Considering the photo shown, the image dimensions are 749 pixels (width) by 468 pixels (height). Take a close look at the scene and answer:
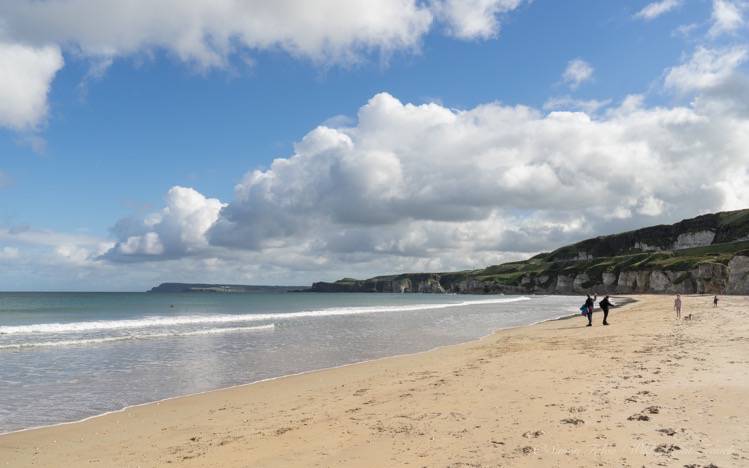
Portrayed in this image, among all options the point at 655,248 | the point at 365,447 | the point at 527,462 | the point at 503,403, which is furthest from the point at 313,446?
the point at 655,248

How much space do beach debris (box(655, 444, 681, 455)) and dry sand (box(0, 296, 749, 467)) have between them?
40 mm

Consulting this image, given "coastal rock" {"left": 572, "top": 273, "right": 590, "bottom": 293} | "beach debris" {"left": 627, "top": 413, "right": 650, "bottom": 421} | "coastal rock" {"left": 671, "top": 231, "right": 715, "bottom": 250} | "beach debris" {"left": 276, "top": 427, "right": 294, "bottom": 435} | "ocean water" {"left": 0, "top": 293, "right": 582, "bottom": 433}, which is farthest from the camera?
"coastal rock" {"left": 671, "top": 231, "right": 715, "bottom": 250}

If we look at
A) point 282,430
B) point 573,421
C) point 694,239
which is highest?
point 694,239

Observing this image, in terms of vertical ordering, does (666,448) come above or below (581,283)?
above

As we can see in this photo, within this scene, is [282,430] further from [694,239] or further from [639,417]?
[694,239]

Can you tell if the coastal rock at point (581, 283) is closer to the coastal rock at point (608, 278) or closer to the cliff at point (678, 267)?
the cliff at point (678, 267)

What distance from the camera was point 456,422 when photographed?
1000 centimetres

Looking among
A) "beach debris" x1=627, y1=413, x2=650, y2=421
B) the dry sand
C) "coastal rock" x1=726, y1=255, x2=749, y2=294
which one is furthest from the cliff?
"beach debris" x1=627, y1=413, x2=650, y2=421

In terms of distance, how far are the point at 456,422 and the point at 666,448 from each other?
3.76 meters

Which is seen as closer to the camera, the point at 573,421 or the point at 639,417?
the point at 639,417

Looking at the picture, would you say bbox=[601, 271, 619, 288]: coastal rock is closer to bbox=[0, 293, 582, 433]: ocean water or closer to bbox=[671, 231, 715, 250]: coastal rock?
bbox=[671, 231, 715, 250]: coastal rock

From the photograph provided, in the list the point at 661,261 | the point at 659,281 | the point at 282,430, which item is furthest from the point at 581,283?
the point at 282,430

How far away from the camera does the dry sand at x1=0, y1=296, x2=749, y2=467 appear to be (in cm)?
792

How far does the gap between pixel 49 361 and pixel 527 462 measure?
2404 centimetres
